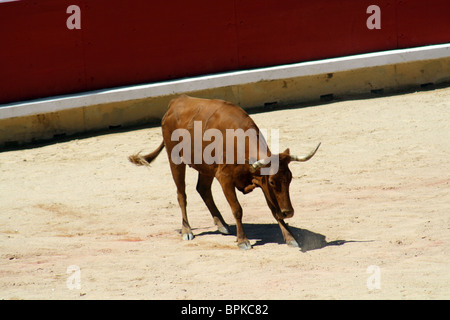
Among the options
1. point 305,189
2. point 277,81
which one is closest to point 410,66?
point 277,81

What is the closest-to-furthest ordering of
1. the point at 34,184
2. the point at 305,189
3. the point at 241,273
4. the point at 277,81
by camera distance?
the point at 241,273 < the point at 305,189 < the point at 34,184 < the point at 277,81

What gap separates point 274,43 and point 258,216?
4878 mm

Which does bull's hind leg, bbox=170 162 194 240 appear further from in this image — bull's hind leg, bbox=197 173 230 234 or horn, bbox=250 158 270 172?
horn, bbox=250 158 270 172

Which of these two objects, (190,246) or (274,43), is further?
(274,43)

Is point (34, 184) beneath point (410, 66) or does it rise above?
beneath

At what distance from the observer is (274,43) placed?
38.8 ft

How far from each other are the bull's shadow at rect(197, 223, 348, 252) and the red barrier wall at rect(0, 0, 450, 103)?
4783 millimetres

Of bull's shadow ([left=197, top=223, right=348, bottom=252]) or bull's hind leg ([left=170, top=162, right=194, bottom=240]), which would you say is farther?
bull's hind leg ([left=170, top=162, right=194, bottom=240])

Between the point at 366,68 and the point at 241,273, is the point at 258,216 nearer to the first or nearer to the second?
the point at 241,273

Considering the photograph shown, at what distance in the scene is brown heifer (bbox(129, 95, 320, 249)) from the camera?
20.5ft

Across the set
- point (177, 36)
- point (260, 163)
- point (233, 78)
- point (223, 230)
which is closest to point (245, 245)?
point (223, 230)

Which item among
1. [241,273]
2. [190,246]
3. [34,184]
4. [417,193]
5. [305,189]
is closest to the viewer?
[241,273]

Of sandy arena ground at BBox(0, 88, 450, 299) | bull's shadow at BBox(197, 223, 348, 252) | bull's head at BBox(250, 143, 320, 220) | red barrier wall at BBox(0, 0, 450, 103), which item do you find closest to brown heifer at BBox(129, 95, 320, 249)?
bull's head at BBox(250, 143, 320, 220)

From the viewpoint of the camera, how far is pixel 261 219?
7.41 metres
